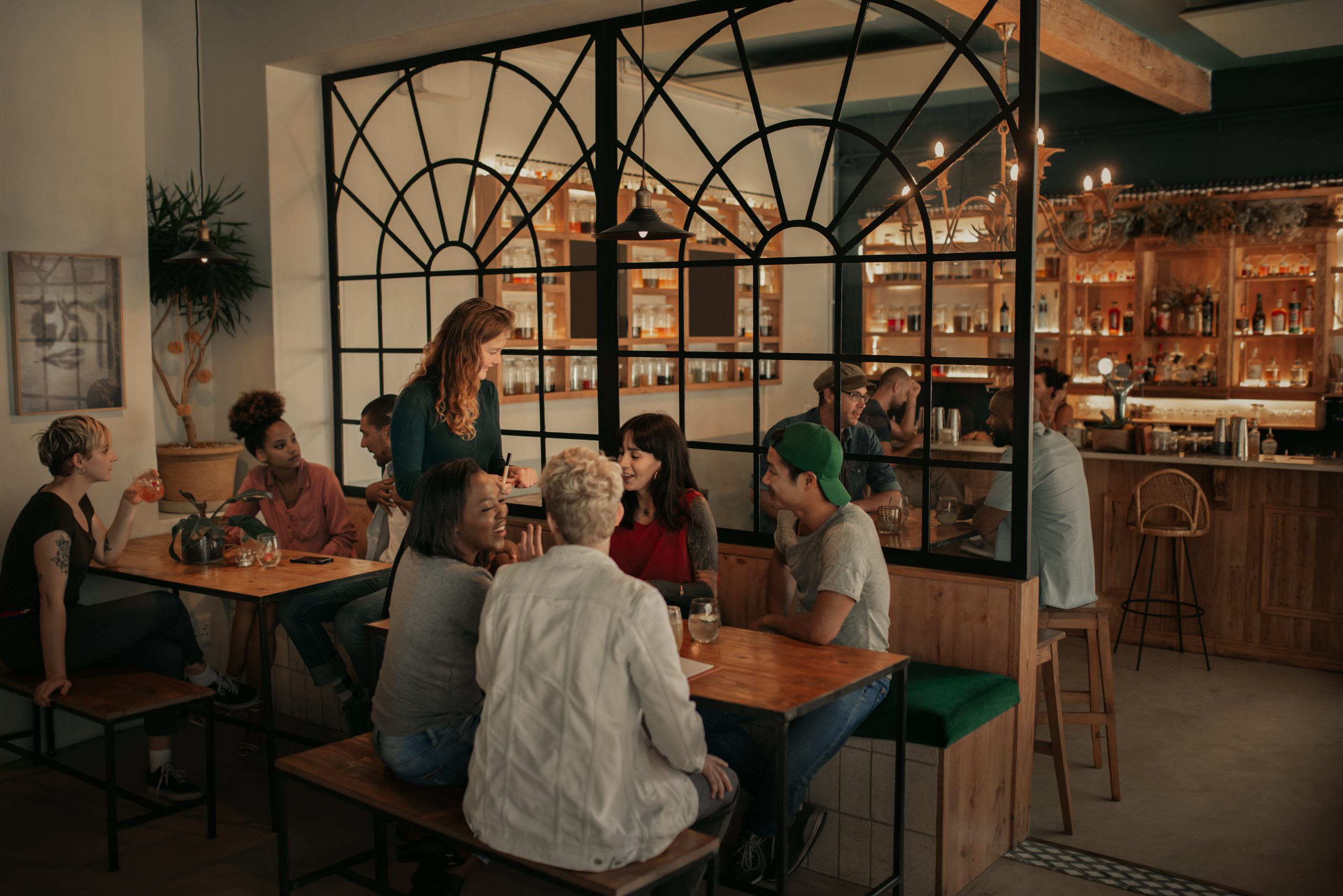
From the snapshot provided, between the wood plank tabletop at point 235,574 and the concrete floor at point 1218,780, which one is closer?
the concrete floor at point 1218,780

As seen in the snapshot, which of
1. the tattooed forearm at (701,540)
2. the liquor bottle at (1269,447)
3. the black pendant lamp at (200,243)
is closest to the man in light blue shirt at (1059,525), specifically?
the tattooed forearm at (701,540)

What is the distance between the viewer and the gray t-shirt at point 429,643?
8.92 ft

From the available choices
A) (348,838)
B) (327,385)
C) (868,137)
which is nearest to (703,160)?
(327,385)

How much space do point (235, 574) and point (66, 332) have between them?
137 cm

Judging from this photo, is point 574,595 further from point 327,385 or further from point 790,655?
point 327,385

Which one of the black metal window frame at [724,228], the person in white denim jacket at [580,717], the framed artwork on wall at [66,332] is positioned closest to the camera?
the person in white denim jacket at [580,717]

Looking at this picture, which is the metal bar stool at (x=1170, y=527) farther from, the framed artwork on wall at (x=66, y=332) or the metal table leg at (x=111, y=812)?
the framed artwork on wall at (x=66, y=332)

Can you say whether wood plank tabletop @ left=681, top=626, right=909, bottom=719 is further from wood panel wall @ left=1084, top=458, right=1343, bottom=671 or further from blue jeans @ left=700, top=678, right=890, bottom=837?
wood panel wall @ left=1084, top=458, right=1343, bottom=671

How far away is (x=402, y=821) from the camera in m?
2.77

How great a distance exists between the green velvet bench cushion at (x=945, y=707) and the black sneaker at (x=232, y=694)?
249 centimetres

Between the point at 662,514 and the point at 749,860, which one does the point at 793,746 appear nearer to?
the point at 749,860

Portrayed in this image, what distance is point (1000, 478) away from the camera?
3.71 m

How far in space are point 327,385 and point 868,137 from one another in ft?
10.1

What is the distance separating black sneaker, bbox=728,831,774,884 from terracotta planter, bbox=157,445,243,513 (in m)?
3.36
